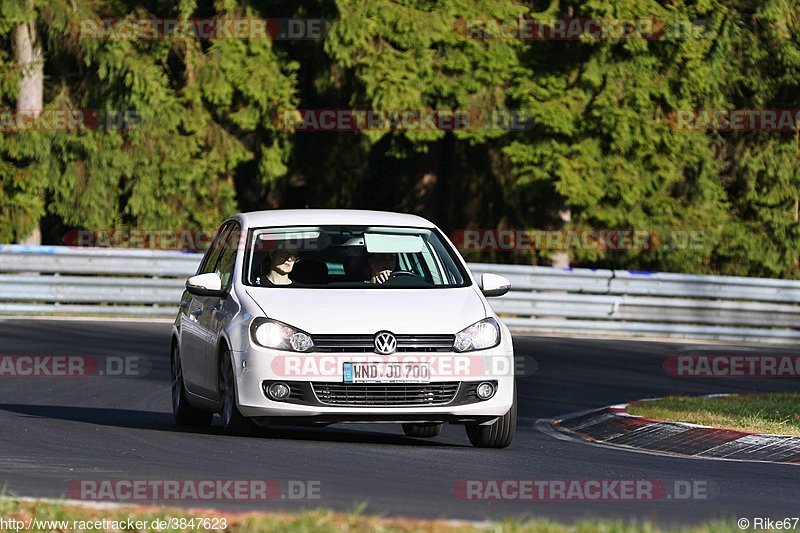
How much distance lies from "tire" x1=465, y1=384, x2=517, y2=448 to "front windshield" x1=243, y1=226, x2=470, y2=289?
3.25 ft

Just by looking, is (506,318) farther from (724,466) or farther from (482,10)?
(724,466)

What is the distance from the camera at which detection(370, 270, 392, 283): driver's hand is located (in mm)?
12023

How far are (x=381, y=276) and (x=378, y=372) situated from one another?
1.30 m

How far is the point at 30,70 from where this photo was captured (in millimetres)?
30938

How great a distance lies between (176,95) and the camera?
106 feet

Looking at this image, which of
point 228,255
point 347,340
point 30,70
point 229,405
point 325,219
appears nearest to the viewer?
point 347,340

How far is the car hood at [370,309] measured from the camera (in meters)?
10.9

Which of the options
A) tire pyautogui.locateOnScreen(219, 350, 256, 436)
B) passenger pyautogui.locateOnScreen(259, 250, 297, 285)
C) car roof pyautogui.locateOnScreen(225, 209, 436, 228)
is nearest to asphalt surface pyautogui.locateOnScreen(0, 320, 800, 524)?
tire pyautogui.locateOnScreen(219, 350, 256, 436)

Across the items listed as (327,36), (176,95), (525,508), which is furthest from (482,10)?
(525,508)

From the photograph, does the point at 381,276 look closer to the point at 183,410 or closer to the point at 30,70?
the point at 183,410

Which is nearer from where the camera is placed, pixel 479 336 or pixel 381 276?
pixel 479 336

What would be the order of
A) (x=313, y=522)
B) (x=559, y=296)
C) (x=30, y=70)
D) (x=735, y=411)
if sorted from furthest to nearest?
(x=30, y=70), (x=559, y=296), (x=735, y=411), (x=313, y=522)

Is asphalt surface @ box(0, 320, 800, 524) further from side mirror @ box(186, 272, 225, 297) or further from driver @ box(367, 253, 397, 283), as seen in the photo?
driver @ box(367, 253, 397, 283)

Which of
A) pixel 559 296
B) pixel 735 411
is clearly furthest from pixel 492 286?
pixel 559 296
